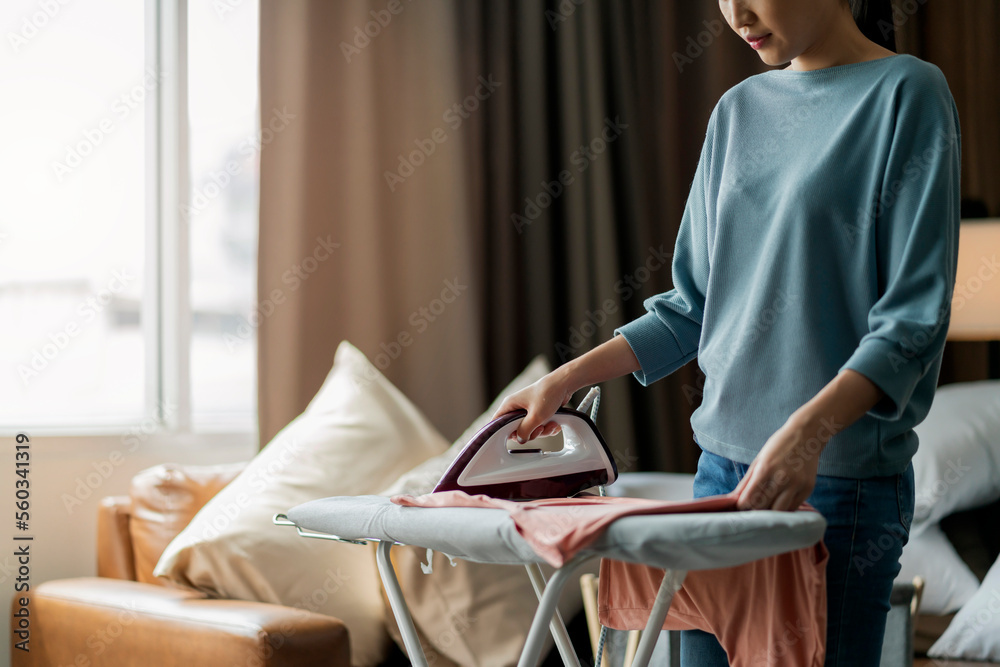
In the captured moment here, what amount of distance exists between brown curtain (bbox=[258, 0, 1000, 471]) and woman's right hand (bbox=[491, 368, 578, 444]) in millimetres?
1430

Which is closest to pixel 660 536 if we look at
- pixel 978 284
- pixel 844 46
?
pixel 844 46

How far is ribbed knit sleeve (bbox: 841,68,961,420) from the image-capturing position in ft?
2.52

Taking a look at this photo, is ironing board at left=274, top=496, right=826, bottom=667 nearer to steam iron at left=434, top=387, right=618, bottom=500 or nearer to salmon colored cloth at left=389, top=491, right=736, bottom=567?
salmon colored cloth at left=389, top=491, right=736, bottom=567

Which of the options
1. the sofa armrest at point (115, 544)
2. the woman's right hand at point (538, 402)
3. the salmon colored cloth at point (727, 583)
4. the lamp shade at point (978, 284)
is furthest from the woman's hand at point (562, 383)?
the lamp shade at point (978, 284)

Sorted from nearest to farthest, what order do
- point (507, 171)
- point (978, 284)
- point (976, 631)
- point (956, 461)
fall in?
point (976, 631) → point (956, 461) → point (978, 284) → point (507, 171)

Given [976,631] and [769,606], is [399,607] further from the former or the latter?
[976,631]

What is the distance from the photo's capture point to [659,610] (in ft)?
2.58

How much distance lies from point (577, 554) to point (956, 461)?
1.40 metres

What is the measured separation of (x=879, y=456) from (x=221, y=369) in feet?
6.53

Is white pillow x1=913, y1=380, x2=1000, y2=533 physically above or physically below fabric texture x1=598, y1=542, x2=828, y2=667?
below

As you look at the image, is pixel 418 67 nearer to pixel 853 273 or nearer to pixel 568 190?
pixel 568 190

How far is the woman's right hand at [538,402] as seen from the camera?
100 centimetres

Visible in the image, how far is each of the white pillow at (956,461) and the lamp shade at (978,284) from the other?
29cm

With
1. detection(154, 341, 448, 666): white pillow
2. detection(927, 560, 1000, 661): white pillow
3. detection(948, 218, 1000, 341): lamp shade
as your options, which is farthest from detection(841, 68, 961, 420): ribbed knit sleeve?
detection(948, 218, 1000, 341): lamp shade
